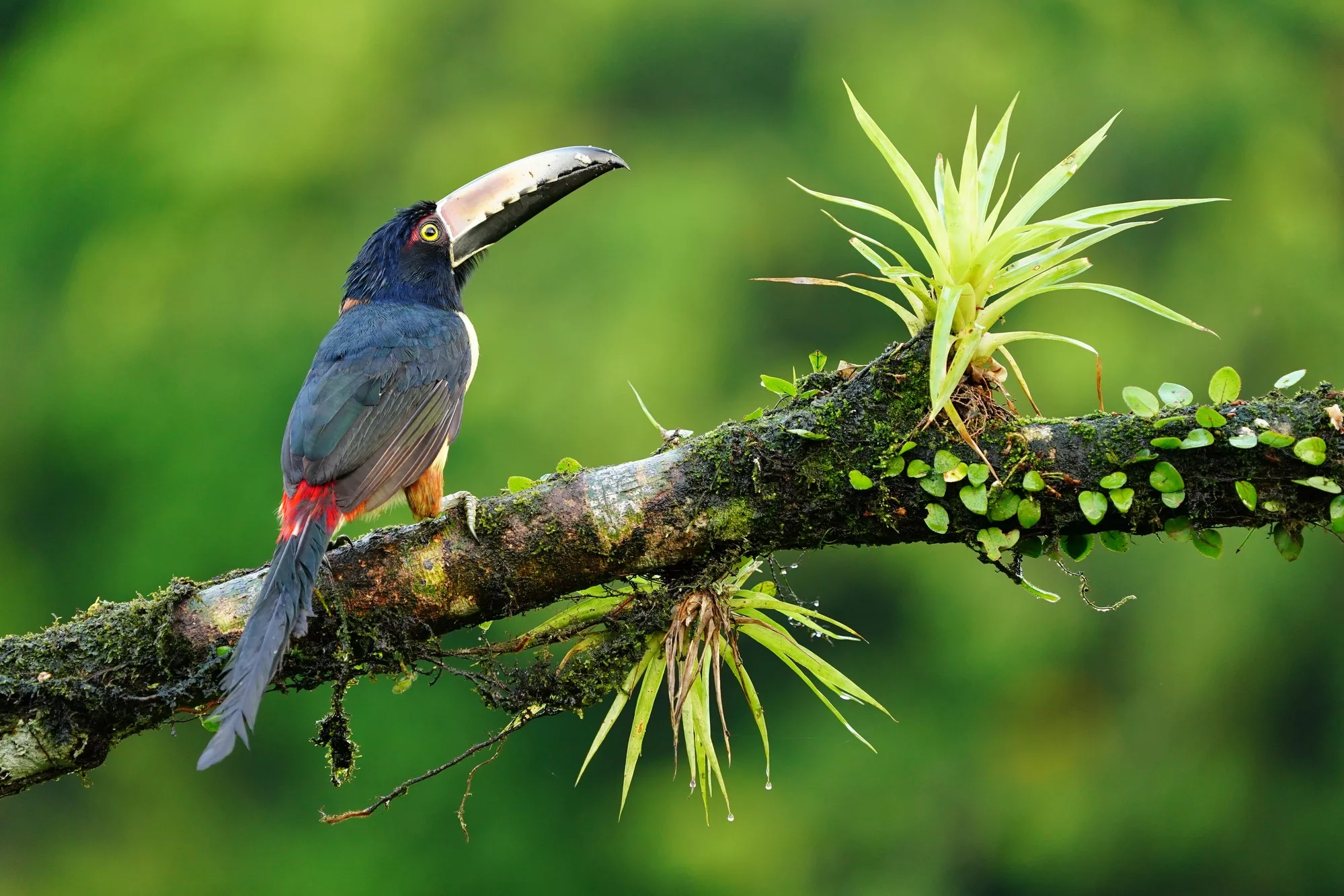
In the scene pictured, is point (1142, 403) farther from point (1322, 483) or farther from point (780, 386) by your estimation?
point (780, 386)

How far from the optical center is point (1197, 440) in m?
1.95

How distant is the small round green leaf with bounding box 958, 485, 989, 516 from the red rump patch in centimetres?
117

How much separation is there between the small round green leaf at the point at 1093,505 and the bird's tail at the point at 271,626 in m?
1.31

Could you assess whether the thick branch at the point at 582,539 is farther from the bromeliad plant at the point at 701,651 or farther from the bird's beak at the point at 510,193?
the bird's beak at the point at 510,193

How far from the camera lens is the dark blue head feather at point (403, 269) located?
3.17m

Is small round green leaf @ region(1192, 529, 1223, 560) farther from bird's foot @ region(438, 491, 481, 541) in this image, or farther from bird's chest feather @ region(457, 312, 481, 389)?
bird's chest feather @ region(457, 312, 481, 389)

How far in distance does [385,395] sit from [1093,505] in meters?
1.48

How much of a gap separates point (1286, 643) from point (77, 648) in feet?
17.8

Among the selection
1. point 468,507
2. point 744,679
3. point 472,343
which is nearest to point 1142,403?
point 744,679

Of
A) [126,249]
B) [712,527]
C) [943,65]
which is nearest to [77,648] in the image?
[712,527]

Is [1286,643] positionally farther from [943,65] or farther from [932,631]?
[943,65]

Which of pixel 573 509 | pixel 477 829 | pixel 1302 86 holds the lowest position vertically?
pixel 477 829

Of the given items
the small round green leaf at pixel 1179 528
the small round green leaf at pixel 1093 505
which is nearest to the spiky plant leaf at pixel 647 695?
the small round green leaf at pixel 1093 505

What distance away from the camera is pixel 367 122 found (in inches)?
286
